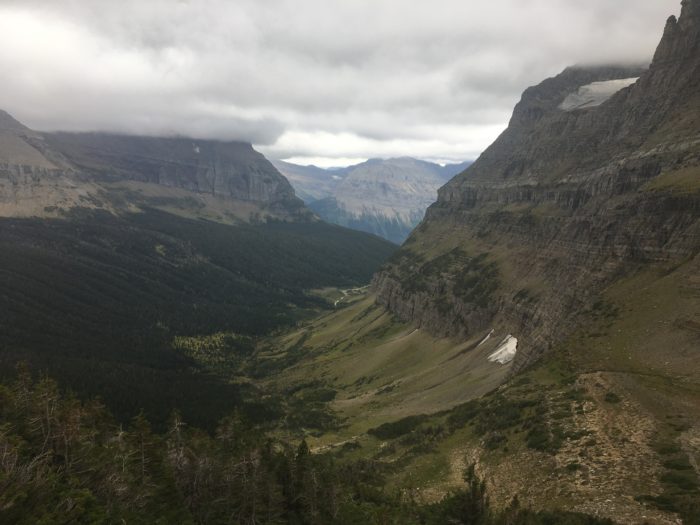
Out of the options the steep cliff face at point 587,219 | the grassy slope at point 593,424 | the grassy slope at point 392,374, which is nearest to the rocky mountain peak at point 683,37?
the steep cliff face at point 587,219

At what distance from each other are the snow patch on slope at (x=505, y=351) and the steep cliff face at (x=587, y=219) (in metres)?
3.09

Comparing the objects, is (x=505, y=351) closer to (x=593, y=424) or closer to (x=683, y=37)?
(x=593, y=424)

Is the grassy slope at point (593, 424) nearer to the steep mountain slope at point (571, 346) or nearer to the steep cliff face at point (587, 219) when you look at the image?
the steep mountain slope at point (571, 346)

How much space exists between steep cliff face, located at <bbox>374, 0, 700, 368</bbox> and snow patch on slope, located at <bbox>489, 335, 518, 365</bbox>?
309cm

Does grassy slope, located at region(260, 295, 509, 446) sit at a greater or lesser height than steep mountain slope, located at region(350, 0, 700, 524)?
lesser

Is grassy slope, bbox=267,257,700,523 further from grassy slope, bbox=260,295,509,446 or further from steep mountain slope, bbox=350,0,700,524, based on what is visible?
grassy slope, bbox=260,295,509,446

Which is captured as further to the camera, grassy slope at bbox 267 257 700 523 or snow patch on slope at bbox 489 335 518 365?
snow patch on slope at bbox 489 335 518 365

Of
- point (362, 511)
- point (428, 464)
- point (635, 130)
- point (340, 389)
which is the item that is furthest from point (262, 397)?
point (635, 130)

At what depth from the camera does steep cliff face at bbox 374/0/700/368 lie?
277 ft

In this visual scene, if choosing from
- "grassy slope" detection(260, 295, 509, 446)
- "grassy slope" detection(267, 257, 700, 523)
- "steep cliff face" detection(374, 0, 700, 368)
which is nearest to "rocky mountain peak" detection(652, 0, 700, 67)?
"steep cliff face" detection(374, 0, 700, 368)

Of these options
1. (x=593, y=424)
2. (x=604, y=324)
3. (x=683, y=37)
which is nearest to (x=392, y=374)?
(x=604, y=324)

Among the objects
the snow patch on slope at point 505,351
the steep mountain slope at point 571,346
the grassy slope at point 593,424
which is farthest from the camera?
the snow patch on slope at point 505,351

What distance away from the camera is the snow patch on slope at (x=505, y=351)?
10156 cm

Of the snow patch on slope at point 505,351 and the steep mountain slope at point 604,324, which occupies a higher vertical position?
the steep mountain slope at point 604,324
